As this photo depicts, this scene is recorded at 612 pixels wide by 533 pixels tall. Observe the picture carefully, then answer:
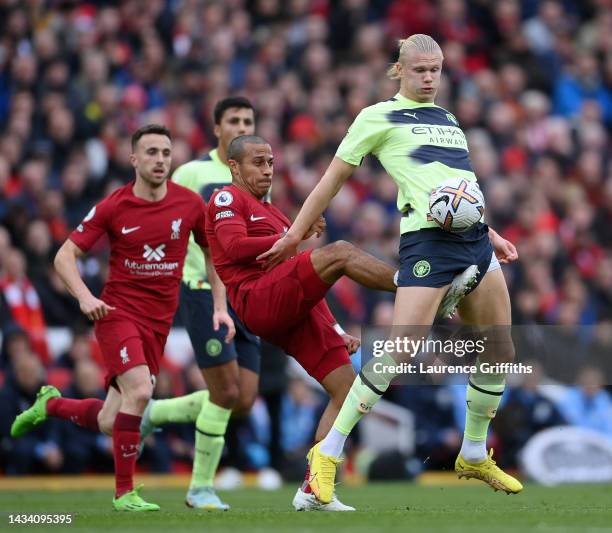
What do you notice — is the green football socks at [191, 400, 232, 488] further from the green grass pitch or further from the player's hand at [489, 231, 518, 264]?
the player's hand at [489, 231, 518, 264]

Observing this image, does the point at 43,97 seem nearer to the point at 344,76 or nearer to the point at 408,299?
the point at 344,76

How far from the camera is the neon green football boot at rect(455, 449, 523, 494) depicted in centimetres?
860

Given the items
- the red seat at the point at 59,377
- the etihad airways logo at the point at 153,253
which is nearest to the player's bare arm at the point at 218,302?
the etihad airways logo at the point at 153,253

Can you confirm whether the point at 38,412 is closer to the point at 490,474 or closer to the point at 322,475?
the point at 322,475

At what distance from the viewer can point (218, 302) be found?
998 cm

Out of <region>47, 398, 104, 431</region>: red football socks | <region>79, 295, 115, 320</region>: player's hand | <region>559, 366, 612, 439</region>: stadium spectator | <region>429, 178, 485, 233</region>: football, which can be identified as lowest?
<region>47, 398, 104, 431</region>: red football socks

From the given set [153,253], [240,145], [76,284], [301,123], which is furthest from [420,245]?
[301,123]

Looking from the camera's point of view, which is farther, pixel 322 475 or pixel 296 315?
pixel 296 315

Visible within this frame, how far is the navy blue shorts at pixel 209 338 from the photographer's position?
10.2 meters

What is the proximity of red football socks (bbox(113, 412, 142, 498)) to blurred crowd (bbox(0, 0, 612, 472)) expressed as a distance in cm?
383

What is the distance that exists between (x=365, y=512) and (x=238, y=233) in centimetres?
197

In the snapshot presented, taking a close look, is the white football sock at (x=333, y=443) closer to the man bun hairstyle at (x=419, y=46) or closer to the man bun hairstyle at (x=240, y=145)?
the man bun hairstyle at (x=240, y=145)

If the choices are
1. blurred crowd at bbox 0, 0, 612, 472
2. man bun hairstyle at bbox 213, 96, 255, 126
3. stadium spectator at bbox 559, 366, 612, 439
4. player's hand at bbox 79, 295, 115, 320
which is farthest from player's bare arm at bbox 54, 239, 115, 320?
stadium spectator at bbox 559, 366, 612, 439

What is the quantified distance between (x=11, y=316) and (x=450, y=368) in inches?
223
